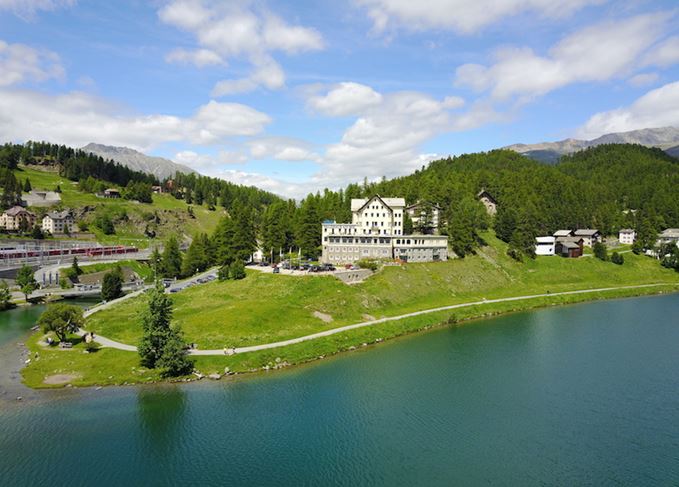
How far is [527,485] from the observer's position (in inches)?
1323

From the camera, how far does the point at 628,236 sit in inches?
5822

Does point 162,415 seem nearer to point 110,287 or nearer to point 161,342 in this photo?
point 161,342

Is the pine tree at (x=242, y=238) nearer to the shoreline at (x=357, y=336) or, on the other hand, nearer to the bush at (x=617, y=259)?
the shoreline at (x=357, y=336)

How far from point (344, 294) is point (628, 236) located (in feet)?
378

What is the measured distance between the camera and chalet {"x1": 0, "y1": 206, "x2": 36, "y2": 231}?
161875mm

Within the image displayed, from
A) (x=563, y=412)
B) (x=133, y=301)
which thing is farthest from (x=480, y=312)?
(x=133, y=301)

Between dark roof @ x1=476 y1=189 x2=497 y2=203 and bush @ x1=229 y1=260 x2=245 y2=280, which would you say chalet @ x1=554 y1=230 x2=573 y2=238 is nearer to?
dark roof @ x1=476 y1=189 x2=497 y2=203

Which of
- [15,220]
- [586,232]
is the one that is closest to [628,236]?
[586,232]

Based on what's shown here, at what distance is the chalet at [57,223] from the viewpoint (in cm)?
16938

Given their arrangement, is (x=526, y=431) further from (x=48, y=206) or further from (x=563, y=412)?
(x=48, y=206)

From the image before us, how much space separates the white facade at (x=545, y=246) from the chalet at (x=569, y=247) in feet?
9.81

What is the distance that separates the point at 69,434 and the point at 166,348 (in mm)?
13850

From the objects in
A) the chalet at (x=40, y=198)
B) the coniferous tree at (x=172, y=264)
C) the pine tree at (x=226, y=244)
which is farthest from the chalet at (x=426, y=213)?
the chalet at (x=40, y=198)

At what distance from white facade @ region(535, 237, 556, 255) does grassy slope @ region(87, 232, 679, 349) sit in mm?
4813
